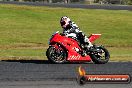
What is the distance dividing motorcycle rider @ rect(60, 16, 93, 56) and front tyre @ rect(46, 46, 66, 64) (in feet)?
2.20

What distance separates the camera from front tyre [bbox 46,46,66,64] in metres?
14.7

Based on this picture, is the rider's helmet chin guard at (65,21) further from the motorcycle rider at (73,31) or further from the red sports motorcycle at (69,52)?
the red sports motorcycle at (69,52)

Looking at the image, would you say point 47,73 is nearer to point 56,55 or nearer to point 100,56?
point 56,55

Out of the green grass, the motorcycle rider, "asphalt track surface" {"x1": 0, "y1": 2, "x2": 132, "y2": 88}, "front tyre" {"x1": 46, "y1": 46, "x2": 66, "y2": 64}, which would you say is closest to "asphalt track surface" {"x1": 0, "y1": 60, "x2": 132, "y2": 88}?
"asphalt track surface" {"x1": 0, "y1": 2, "x2": 132, "y2": 88}

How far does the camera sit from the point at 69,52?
593 inches

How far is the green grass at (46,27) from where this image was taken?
23766 millimetres

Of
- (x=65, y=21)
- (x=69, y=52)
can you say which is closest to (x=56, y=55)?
(x=69, y=52)

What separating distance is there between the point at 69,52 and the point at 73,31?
29.8 inches

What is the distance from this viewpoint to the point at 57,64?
47.7 ft

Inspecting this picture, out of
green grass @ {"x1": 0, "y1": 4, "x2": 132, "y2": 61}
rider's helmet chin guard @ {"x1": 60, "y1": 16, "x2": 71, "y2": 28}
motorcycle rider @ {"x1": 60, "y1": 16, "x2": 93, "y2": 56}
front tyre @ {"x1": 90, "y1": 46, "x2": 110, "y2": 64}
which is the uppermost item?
rider's helmet chin guard @ {"x1": 60, "y1": 16, "x2": 71, "y2": 28}

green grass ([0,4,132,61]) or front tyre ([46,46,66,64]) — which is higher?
front tyre ([46,46,66,64])

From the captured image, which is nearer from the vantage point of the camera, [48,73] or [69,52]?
[48,73]

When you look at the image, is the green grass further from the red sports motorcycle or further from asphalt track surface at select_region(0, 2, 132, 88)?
asphalt track surface at select_region(0, 2, 132, 88)

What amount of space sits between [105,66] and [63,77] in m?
3.10
